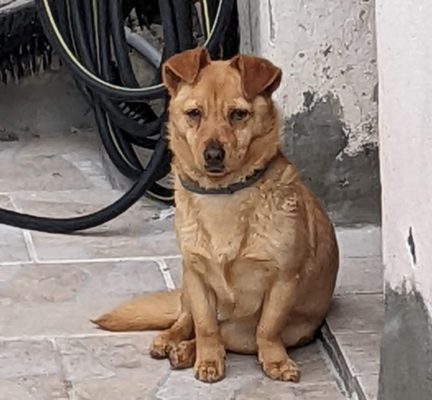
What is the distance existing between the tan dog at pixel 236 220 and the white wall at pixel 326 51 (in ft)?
3.06

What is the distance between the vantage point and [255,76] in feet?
11.0

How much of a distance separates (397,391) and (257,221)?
2.48ft

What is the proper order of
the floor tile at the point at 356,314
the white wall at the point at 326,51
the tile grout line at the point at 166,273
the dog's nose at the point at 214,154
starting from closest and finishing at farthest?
the dog's nose at the point at 214,154
the floor tile at the point at 356,314
the tile grout line at the point at 166,273
the white wall at the point at 326,51

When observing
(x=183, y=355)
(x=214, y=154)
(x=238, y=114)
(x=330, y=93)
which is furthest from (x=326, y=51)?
(x=183, y=355)

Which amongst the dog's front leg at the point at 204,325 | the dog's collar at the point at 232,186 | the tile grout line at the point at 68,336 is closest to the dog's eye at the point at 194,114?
the dog's collar at the point at 232,186

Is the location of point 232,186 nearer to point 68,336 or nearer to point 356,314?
point 356,314

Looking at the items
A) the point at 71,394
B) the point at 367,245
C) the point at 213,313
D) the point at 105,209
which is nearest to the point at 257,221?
the point at 213,313

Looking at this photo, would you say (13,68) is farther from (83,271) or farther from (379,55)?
(379,55)

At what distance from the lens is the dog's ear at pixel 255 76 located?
335 cm

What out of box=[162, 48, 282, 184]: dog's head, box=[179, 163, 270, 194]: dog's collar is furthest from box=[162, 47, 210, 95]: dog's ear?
box=[179, 163, 270, 194]: dog's collar

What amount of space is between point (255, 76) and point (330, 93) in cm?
112

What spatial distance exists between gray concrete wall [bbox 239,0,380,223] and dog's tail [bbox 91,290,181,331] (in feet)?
2.97

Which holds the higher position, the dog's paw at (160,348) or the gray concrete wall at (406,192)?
the gray concrete wall at (406,192)

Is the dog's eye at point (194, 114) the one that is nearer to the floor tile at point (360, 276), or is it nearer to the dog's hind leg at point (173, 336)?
the dog's hind leg at point (173, 336)
